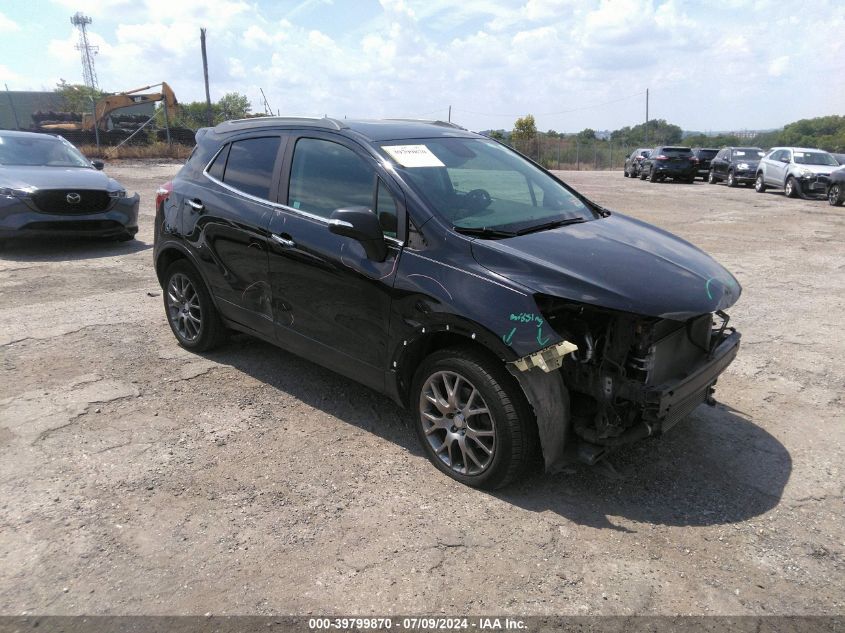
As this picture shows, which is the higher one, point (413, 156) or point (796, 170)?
point (796, 170)

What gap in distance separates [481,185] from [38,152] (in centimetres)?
887

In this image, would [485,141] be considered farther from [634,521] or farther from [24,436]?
[24,436]

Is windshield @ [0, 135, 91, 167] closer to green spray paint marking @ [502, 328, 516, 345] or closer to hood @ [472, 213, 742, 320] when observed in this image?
hood @ [472, 213, 742, 320]

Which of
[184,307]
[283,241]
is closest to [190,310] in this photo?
[184,307]

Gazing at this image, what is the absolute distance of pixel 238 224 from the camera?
4.31m

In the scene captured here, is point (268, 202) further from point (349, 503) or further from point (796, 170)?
point (796, 170)

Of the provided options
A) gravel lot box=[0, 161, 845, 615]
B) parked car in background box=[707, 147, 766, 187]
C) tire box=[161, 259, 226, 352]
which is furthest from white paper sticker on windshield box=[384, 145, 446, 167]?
parked car in background box=[707, 147, 766, 187]

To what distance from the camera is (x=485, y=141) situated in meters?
4.54

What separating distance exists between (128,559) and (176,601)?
396 mm

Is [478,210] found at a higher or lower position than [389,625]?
higher

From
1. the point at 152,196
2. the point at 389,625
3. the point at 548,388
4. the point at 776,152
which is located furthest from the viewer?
the point at 776,152

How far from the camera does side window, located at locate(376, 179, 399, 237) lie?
3482 millimetres

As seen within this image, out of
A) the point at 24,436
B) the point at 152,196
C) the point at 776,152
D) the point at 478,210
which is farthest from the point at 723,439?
the point at 776,152

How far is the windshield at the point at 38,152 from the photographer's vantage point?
9508mm
